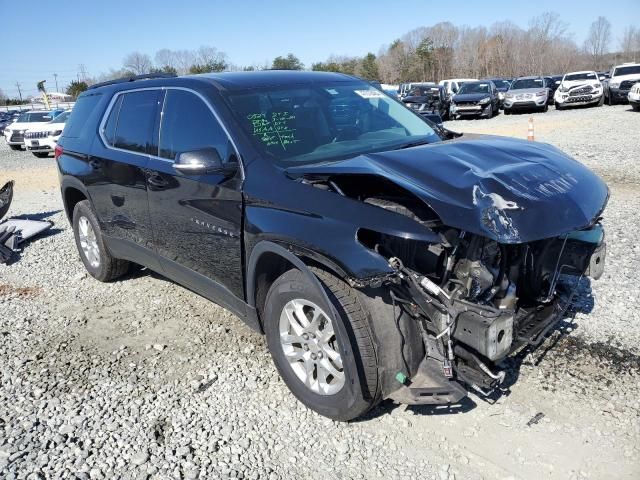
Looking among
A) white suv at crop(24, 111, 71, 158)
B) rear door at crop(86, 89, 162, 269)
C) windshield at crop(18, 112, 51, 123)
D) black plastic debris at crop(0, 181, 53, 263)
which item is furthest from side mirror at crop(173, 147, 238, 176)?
windshield at crop(18, 112, 51, 123)

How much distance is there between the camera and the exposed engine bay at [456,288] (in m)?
2.60

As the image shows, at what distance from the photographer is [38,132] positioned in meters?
20.1

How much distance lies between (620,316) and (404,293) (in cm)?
239

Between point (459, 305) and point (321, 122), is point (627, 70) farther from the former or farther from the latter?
point (459, 305)

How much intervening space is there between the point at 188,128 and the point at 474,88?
926 inches

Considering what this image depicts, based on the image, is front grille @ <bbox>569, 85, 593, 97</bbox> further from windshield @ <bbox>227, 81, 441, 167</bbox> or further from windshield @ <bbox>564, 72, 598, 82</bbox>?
windshield @ <bbox>227, 81, 441, 167</bbox>

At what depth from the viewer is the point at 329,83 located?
4.28 metres

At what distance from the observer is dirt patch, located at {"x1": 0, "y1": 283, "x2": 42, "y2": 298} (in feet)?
18.1

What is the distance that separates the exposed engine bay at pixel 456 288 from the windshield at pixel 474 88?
23.2 meters

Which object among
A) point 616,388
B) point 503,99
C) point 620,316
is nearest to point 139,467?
point 616,388

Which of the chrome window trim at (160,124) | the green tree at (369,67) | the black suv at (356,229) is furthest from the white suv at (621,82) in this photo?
the green tree at (369,67)

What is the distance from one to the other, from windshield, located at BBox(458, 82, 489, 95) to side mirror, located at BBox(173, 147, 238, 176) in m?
23.3

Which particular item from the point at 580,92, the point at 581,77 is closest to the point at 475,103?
the point at 580,92

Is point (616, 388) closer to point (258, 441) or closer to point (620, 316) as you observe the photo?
point (620, 316)
